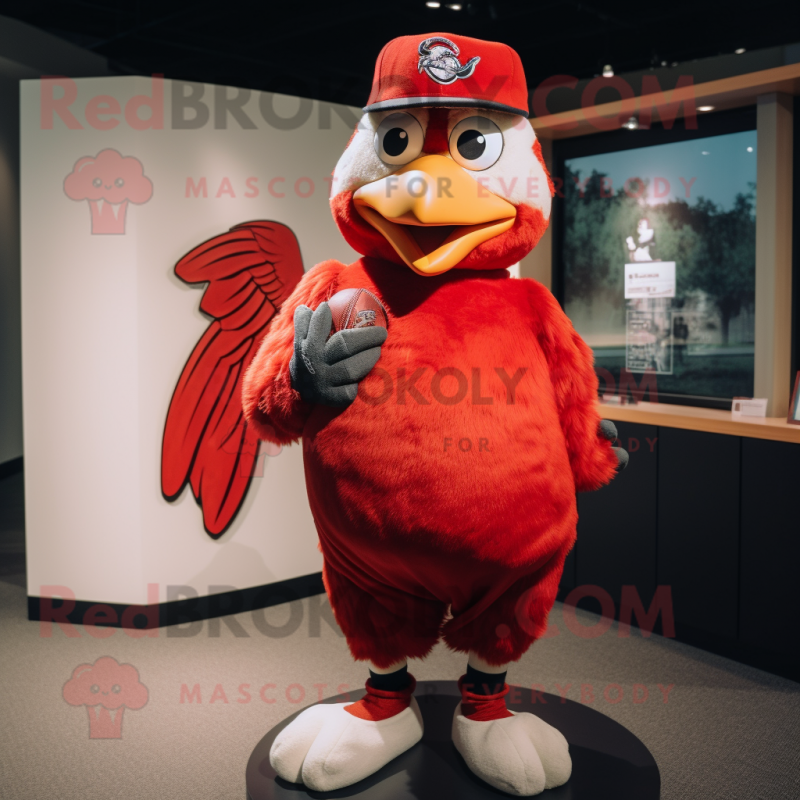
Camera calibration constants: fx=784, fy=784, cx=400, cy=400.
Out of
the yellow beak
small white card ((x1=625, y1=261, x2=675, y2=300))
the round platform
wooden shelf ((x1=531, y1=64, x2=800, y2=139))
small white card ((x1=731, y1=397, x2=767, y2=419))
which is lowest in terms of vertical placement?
the round platform

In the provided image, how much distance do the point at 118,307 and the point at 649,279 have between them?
7.49 ft

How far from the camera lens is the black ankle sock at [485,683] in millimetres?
1599

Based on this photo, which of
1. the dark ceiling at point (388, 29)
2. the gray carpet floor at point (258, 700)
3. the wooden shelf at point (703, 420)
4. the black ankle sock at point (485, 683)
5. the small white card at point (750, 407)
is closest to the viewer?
the black ankle sock at point (485, 683)

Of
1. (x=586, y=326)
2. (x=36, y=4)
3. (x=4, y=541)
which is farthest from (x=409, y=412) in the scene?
(x=36, y=4)

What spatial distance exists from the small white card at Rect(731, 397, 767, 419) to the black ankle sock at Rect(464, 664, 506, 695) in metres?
1.78

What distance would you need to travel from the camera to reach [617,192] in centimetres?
362

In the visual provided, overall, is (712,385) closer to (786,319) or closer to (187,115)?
(786,319)

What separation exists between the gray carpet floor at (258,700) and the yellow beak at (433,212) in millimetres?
1557

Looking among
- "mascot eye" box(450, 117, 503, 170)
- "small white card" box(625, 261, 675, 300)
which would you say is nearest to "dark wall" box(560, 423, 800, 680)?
"small white card" box(625, 261, 675, 300)

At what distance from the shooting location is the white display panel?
9.93ft

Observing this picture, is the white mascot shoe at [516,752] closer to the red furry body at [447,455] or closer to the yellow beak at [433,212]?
the red furry body at [447,455]

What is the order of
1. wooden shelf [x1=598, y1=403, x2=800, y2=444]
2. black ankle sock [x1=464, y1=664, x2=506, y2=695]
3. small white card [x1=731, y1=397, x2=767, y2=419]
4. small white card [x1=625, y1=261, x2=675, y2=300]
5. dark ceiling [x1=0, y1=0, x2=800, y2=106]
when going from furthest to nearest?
dark ceiling [x1=0, y1=0, x2=800, y2=106] → small white card [x1=625, y1=261, x2=675, y2=300] → small white card [x1=731, y1=397, x2=767, y2=419] → wooden shelf [x1=598, y1=403, x2=800, y2=444] → black ankle sock [x1=464, y1=664, x2=506, y2=695]

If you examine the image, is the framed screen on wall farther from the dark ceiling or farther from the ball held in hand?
the ball held in hand

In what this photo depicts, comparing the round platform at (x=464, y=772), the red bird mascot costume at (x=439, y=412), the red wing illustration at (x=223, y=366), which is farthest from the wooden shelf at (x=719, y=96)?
the round platform at (x=464, y=772)
